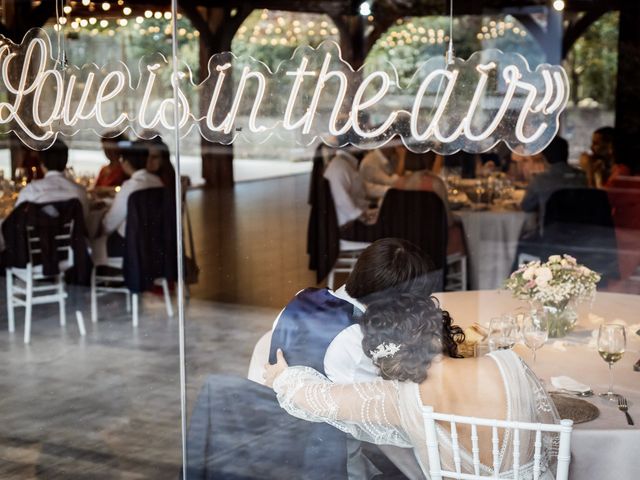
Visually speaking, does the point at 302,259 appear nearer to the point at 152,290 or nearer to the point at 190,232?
the point at 190,232

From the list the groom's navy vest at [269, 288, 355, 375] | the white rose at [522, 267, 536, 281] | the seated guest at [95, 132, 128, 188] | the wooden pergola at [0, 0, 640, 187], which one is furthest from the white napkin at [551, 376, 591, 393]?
the wooden pergola at [0, 0, 640, 187]

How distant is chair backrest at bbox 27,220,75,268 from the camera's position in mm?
5223

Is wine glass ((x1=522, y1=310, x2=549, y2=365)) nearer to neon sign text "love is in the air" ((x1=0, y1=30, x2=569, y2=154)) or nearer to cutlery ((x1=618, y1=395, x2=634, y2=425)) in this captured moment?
cutlery ((x1=618, y1=395, x2=634, y2=425))

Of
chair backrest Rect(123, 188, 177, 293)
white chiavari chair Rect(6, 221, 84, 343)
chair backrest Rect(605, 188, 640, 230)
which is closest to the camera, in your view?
white chiavari chair Rect(6, 221, 84, 343)

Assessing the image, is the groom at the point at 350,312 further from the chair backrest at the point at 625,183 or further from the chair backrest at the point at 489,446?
the chair backrest at the point at 625,183

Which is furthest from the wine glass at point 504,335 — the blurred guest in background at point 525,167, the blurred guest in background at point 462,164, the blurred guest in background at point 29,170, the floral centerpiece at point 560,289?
the blurred guest in background at point 462,164

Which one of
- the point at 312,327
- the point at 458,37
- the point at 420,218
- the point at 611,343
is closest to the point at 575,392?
the point at 611,343

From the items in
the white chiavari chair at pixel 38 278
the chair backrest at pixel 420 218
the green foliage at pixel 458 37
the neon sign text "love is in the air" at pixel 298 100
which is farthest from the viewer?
the green foliage at pixel 458 37

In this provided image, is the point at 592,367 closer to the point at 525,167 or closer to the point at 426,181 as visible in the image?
the point at 426,181

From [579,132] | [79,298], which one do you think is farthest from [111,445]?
[579,132]

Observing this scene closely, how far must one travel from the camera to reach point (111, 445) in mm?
3854

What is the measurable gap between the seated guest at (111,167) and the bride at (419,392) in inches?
130

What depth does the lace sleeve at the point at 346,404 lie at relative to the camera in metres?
2.45

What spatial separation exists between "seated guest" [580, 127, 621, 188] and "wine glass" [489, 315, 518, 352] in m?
3.91
